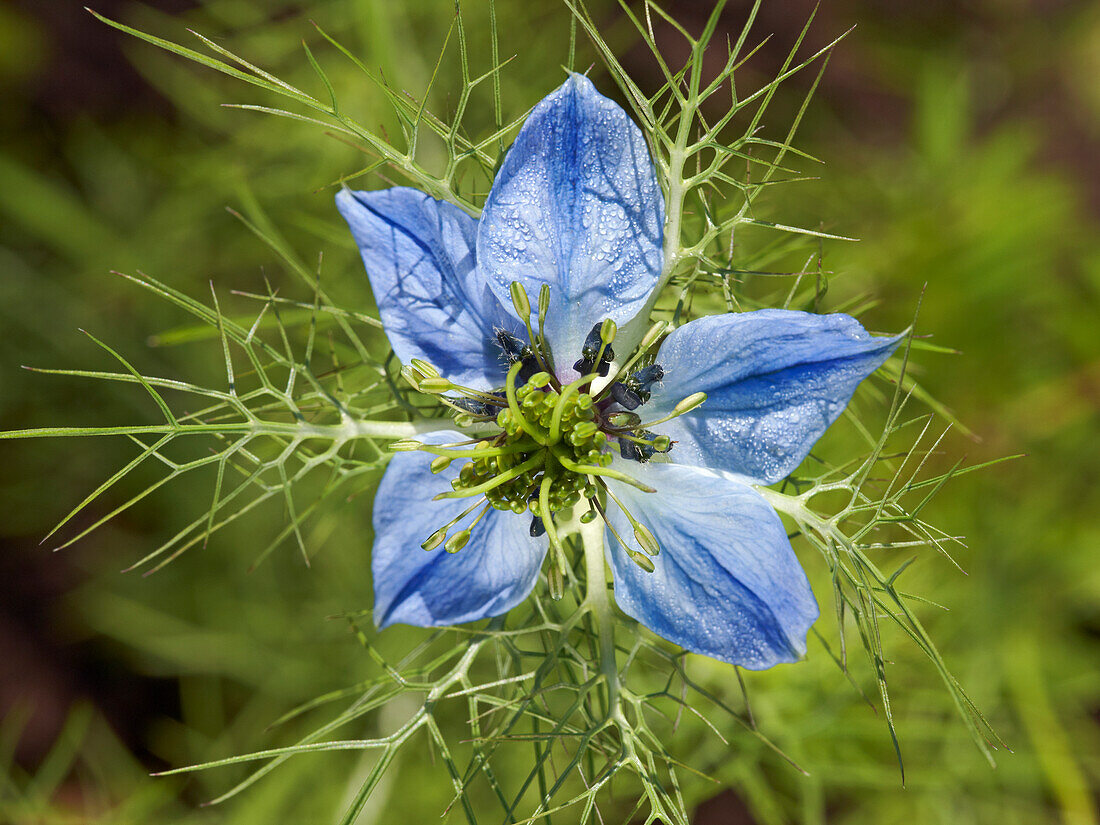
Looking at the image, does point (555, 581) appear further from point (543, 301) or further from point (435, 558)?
point (543, 301)

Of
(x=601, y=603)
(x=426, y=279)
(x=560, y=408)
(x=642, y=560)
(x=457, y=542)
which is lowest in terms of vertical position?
(x=601, y=603)

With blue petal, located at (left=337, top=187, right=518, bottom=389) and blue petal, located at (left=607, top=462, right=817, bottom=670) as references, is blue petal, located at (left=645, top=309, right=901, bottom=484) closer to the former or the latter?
blue petal, located at (left=607, top=462, right=817, bottom=670)

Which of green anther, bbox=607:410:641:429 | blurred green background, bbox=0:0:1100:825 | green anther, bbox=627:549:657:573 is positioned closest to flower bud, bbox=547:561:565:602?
green anther, bbox=627:549:657:573

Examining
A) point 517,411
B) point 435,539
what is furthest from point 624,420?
point 435,539

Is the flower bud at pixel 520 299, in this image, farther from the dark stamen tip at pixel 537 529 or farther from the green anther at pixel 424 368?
the dark stamen tip at pixel 537 529

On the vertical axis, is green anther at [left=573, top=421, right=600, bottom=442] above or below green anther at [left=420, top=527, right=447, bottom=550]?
above

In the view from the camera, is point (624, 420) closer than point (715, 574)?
No

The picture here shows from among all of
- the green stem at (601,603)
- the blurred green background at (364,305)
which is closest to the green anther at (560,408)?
the green stem at (601,603)
